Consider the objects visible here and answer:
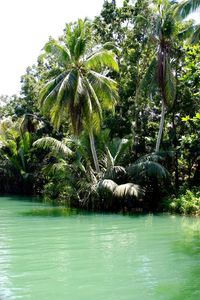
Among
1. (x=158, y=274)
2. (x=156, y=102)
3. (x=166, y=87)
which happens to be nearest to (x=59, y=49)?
(x=166, y=87)

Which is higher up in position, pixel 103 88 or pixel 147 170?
pixel 103 88

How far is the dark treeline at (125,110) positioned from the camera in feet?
64.4

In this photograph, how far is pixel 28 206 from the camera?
2306cm

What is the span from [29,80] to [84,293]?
2485cm

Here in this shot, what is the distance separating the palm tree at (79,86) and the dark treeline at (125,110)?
46 millimetres

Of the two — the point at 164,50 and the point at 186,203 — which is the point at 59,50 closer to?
the point at 164,50

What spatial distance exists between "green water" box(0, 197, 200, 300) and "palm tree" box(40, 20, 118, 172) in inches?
195

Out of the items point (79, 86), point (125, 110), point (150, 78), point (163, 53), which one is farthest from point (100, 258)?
point (125, 110)

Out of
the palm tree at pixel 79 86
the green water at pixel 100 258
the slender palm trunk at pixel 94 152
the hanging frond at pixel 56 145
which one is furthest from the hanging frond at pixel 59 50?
the green water at pixel 100 258

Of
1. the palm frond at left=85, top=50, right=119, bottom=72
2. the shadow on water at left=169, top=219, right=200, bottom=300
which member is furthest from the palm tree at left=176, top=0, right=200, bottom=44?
the shadow on water at left=169, top=219, right=200, bottom=300

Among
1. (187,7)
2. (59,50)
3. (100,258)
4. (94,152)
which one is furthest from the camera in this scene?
(94,152)

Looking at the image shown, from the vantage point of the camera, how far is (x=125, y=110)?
25.6 m

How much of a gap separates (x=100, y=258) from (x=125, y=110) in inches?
624

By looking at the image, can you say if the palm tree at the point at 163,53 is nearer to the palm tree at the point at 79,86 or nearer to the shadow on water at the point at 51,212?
the palm tree at the point at 79,86
